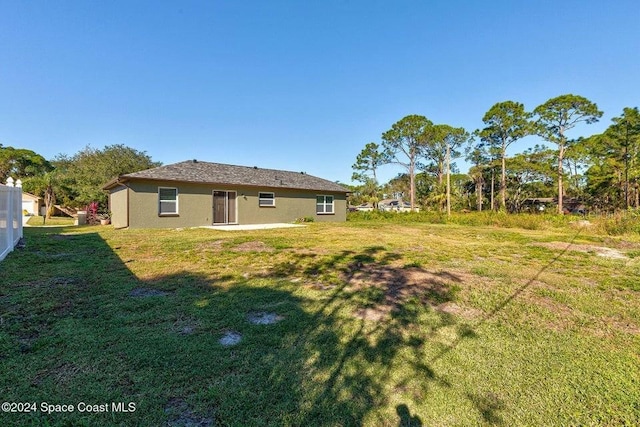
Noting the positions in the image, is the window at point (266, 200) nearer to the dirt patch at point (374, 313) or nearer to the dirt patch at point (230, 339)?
the dirt patch at point (374, 313)

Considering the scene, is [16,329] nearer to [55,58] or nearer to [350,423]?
[350,423]

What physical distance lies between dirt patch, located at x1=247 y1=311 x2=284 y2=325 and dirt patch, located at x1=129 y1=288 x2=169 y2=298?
4.64 ft

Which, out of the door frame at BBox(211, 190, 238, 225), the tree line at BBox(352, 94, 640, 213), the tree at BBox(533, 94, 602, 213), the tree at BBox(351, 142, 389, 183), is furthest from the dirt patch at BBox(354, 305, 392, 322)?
the tree at BBox(351, 142, 389, 183)

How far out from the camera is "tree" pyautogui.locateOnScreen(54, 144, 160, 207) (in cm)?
1862

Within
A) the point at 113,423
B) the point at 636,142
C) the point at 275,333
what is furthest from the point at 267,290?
the point at 636,142

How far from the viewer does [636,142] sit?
81.9 feet

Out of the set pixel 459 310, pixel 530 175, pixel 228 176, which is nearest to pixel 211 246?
pixel 459 310

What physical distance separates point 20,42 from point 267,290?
44.4 feet

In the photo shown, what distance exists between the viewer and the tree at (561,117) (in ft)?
82.6

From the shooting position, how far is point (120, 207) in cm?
1334

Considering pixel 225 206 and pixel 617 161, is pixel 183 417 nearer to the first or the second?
pixel 225 206

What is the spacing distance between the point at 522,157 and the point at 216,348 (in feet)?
121

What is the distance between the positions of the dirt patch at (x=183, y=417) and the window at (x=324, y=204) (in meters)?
17.3

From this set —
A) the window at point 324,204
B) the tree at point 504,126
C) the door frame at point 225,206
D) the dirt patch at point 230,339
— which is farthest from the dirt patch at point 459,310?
the tree at point 504,126
